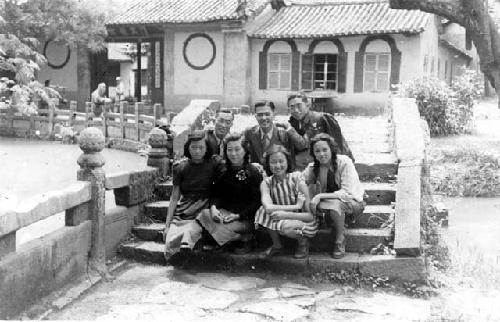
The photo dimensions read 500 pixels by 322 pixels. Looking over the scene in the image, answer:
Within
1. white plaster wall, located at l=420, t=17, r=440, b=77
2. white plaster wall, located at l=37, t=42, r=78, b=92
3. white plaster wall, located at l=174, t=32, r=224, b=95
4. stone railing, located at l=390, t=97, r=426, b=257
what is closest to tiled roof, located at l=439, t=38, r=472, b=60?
white plaster wall, located at l=420, t=17, r=440, b=77

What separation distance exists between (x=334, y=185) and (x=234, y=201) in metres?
1.03

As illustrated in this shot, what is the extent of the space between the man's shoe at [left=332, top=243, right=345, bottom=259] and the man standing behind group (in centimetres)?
118

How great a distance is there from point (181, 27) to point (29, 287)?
747 inches

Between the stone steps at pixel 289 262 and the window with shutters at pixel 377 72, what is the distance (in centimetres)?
1645

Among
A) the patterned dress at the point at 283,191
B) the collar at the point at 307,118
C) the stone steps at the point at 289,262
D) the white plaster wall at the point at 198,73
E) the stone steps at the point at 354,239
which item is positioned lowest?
the stone steps at the point at 289,262

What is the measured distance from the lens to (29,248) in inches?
195

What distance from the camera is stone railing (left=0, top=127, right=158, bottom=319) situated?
15.2 feet

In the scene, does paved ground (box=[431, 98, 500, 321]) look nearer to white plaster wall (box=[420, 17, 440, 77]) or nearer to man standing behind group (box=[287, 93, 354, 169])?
man standing behind group (box=[287, 93, 354, 169])

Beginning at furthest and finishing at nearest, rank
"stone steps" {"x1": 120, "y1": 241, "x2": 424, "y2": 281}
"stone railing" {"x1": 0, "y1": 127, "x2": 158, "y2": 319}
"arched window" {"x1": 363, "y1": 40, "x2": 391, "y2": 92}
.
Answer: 1. "arched window" {"x1": 363, "y1": 40, "x2": 391, "y2": 92}
2. "stone steps" {"x1": 120, "y1": 241, "x2": 424, "y2": 281}
3. "stone railing" {"x1": 0, "y1": 127, "x2": 158, "y2": 319}

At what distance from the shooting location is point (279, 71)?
2292cm

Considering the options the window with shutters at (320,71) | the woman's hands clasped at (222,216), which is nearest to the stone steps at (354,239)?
the woman's hands clasped at (222,216)

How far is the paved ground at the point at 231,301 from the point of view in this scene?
505 cm

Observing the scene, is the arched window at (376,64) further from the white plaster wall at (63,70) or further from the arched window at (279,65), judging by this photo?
the white plaster wall at (63,70)

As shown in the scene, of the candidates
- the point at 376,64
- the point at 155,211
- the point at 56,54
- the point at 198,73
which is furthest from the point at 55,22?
the point at 155,211
